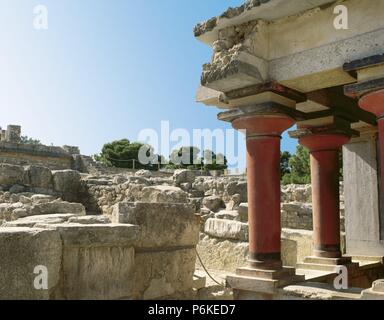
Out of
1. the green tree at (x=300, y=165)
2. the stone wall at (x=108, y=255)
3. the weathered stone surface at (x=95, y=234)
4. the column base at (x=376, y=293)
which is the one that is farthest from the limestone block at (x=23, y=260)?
the green tree at (x=300, y=165)

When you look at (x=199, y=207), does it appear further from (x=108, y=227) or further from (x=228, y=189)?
(x=108, y=227)

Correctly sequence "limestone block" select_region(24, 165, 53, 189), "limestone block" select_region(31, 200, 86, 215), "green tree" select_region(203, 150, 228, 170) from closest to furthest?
"limestone block" select_region(31, 200, 86, 215)
"limestone block" select_region(24, 165, 53, 189)
"green tree" select_region(203, 150, 228, 170)

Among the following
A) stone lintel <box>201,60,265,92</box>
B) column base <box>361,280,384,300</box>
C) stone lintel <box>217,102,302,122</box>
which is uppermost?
stone lintel <box>201,60,265,92</box>

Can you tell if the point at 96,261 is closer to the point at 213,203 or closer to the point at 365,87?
the point at 365,87

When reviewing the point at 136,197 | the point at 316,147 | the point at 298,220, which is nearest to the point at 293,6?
the point at 316,147

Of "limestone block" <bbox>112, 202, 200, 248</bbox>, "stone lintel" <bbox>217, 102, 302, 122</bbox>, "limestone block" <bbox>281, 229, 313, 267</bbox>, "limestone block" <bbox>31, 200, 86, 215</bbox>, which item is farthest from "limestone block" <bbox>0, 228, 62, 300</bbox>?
"limestone block" <bbox>31, 200, 86, 215</bbox>

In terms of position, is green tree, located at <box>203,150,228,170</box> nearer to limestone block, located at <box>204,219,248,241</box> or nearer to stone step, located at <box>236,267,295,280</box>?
limestone block, located at <box>204,219,248,241</box>

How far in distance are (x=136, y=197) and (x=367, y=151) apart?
9.61 m

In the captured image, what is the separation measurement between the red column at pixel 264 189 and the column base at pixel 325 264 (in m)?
1.32

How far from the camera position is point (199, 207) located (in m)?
13.8

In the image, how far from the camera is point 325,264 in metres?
5.58

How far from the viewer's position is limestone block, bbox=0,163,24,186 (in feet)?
53.0

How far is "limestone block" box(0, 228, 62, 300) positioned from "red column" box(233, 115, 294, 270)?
213 cm

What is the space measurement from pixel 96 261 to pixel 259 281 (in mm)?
1683
